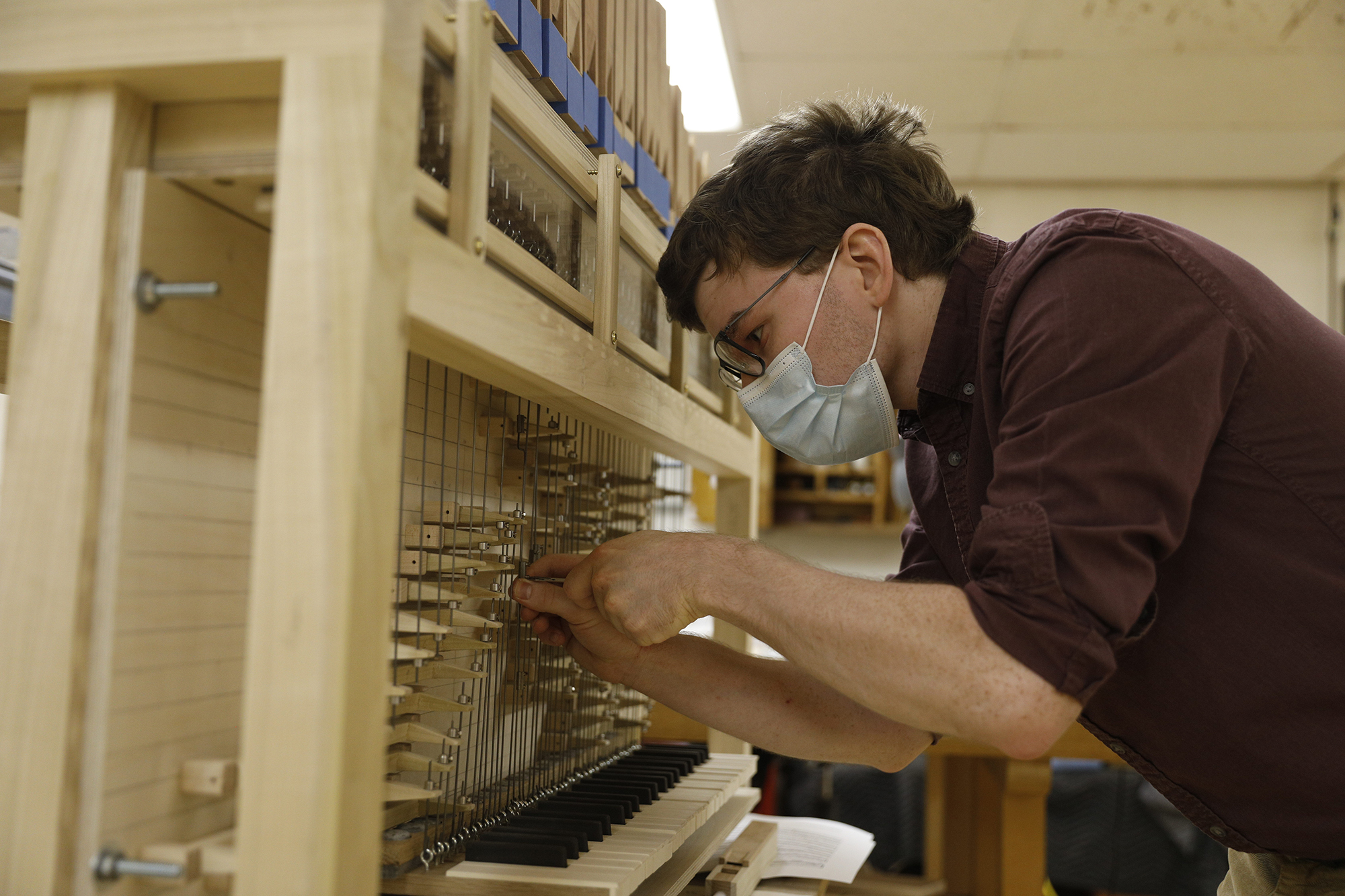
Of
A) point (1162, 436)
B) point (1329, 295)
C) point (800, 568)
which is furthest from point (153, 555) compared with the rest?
point (1329, 295)

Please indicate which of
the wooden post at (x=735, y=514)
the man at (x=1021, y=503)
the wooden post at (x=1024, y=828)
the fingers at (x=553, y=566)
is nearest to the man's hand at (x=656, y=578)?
the man at (x=1021, y=503)

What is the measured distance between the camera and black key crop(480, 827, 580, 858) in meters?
1.03

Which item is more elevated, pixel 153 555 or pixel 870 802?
pixel 153 555

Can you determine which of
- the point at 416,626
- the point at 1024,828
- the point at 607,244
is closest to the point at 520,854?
the point at 416,626

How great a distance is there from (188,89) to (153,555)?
13.0 inches

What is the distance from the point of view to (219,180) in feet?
2.45

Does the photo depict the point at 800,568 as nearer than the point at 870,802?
Yes

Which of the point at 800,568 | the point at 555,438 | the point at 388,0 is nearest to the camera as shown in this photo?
the point at 388,0

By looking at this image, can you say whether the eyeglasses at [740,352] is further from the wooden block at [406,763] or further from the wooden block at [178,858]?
the wooden block at [178,858]

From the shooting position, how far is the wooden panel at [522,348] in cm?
75

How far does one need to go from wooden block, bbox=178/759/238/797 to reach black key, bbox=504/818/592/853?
0.40 m

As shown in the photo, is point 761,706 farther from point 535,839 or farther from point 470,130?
point 470,130

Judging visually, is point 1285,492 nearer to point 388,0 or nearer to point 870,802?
point 388,0

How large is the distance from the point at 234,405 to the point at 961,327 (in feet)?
2.68
